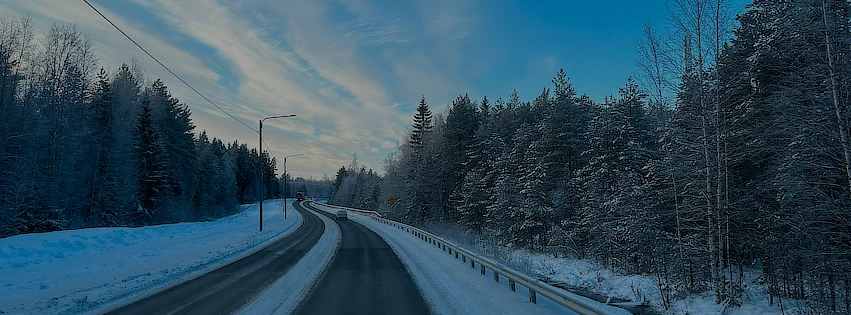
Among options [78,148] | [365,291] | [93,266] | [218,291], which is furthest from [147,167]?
[365,291]

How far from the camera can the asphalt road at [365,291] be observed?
7.93 m

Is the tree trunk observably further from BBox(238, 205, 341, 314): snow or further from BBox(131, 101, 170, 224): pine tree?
BBox(131, 101, 170, 224): pine tree

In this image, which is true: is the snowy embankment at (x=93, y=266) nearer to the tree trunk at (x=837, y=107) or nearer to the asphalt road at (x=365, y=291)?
the asphalt road at (x=365, y=291)

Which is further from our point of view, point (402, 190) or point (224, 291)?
point (402, 190)

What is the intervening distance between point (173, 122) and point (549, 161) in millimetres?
40820

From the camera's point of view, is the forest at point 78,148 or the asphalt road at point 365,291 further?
the forest at point 78,148

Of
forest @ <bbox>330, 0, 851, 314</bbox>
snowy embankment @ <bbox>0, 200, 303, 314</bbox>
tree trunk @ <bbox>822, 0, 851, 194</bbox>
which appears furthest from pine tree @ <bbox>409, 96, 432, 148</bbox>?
tree trunk @ <bbox>822, 0, 851, 194</bbox>

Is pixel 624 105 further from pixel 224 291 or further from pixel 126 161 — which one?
pixel 126 161

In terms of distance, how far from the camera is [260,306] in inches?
314

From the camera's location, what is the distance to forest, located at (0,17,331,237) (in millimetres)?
22547

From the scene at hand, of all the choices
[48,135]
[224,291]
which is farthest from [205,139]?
[224,291]

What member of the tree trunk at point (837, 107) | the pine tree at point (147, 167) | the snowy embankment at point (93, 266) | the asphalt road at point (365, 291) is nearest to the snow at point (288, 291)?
the asphalt road at point (365, 291)

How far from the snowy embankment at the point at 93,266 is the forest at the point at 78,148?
649cm

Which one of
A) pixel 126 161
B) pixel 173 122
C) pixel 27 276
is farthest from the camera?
pixel 173 122
